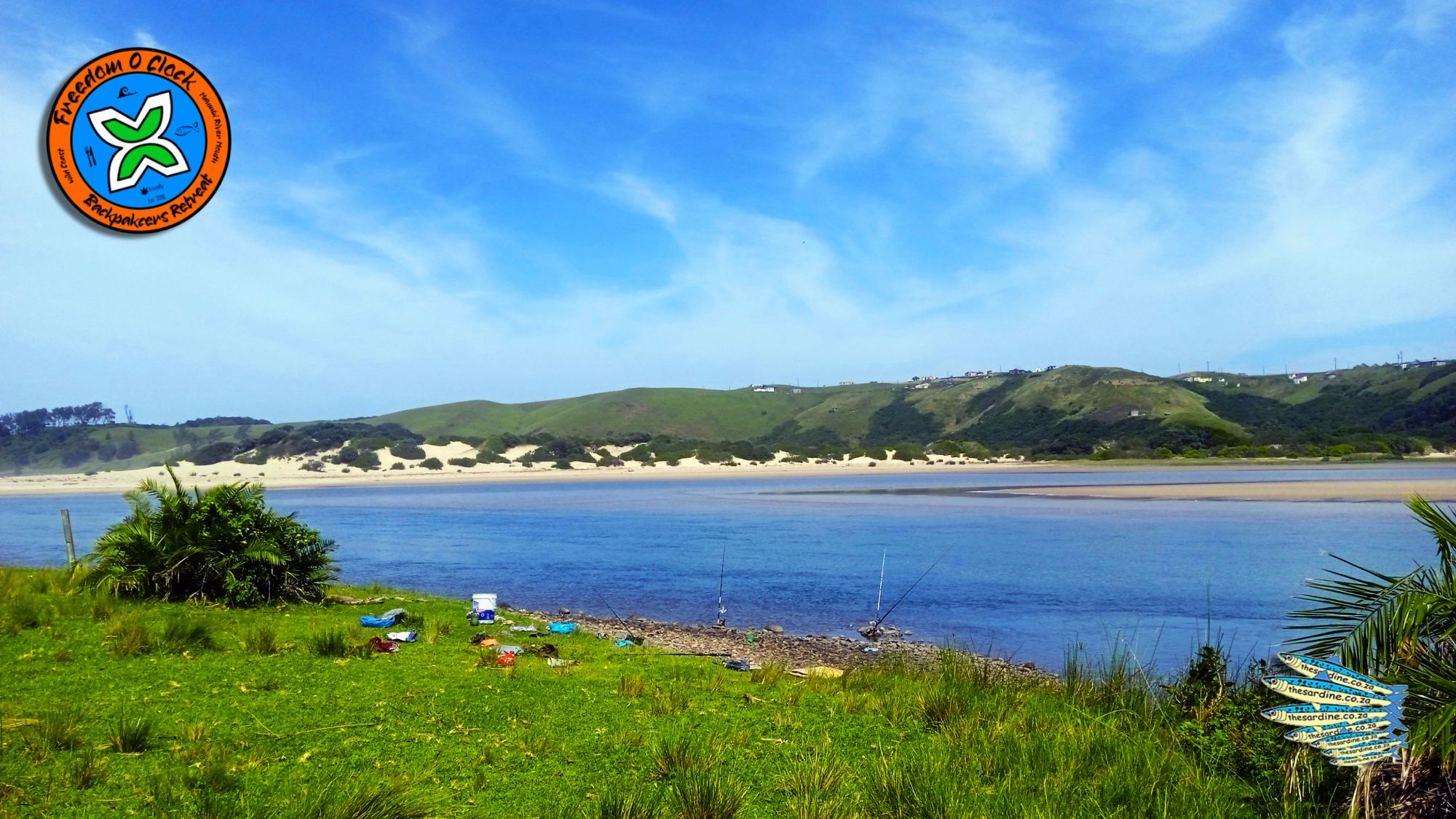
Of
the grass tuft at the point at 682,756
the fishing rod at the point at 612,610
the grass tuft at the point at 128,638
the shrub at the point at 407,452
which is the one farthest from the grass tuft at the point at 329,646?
the shrub at the point at 407,452

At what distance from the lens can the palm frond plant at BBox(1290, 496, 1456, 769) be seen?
477 cm

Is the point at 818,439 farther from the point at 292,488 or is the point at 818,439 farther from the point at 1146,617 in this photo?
the point at 1146,617

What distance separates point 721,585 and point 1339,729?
726 inches

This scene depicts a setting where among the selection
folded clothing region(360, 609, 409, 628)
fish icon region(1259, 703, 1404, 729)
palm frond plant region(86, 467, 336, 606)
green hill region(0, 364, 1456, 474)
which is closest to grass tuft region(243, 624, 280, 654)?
folded clothing region(360, 609, 409, 628)

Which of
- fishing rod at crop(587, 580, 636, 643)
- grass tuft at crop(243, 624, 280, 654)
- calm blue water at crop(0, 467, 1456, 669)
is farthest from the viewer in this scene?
calm blue water at crop(0, 467, 1456, 669)

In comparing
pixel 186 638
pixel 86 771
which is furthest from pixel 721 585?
pixel 86 771

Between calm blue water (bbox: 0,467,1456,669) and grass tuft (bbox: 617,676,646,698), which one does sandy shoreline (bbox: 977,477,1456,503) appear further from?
grass tuft (bbox: 617,676,646,698)

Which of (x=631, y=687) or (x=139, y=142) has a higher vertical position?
(x=139, y=142)

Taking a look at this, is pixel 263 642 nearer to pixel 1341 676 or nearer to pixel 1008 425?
pixel 1341 676

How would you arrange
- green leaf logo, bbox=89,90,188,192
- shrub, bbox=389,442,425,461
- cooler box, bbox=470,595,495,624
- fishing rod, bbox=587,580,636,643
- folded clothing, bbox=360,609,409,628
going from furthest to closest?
shrub, bbox=389,442,425,461
fishing rod, bbox=587,580,636,643
cooler box, bbox=470,595,495,624
folded clothing, bbox=360,609,409,628
green leaf logo, bbox=89,90,188,192

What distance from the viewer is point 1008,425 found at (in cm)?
14800

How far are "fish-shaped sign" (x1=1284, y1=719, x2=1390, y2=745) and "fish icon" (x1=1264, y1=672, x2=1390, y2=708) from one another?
0.28 feet

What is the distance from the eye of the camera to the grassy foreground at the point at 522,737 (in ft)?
17.1

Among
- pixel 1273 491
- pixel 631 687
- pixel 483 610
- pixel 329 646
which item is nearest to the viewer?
pixel 631 687
